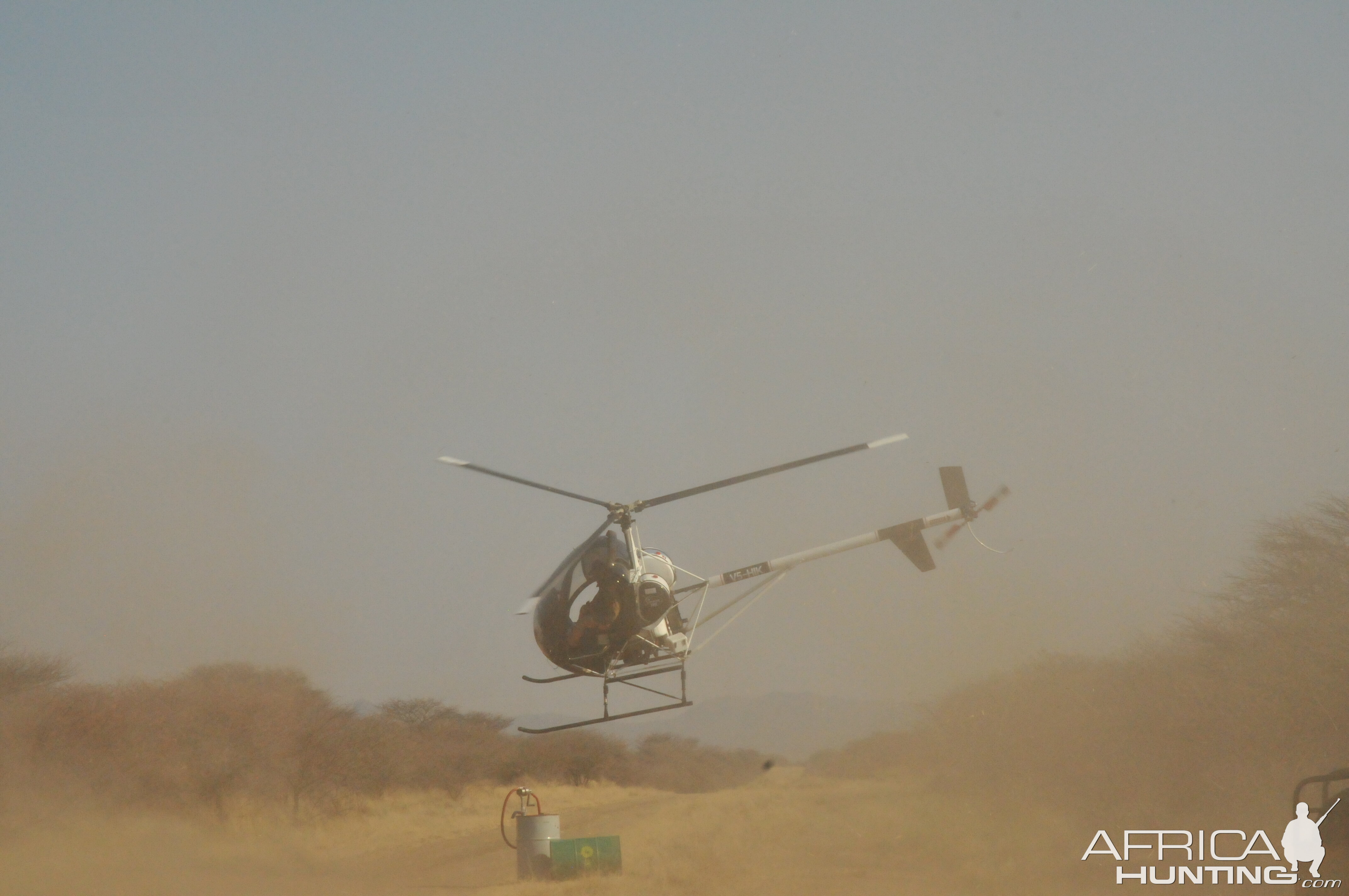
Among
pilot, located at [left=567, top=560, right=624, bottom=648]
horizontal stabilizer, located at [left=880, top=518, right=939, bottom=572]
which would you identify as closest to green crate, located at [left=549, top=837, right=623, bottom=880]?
pilot, located at [left=567, top=560, right=624, bottom=648]

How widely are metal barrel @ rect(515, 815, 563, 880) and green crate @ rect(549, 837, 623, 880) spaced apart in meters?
0.14

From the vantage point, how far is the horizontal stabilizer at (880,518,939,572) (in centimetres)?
1739

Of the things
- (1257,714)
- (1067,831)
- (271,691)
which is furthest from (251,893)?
(1257,714)

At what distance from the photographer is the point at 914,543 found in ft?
57.3

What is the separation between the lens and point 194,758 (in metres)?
25.6

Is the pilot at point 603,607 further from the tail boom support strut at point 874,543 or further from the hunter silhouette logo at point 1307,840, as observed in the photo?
the hunter silhouette logo at point 1307,840

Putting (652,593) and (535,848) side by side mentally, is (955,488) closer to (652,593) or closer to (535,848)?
(652,593)

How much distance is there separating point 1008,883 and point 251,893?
12734 millimetres

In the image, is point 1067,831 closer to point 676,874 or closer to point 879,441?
point 676,874

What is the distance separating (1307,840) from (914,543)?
26.6 feet

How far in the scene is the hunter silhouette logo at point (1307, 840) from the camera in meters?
9.78
